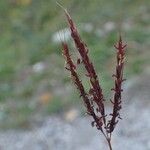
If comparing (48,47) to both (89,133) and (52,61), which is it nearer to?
(52,61)

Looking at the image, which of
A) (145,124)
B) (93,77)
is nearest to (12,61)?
(145,124)

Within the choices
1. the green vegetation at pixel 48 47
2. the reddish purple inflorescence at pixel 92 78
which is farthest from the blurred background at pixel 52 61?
the reddish purple inflorescence at pixel 92 78

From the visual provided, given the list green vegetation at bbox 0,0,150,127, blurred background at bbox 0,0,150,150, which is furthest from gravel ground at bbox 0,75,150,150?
green vegetation at bbox 0,0,150,127

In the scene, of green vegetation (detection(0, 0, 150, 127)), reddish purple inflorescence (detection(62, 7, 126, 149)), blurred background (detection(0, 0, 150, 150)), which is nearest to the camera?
reddish purple inflorescence (detection(62, 7, 126, 149))

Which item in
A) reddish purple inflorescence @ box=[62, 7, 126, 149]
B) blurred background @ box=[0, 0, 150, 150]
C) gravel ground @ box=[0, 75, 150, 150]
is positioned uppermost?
blurred background @ box=[0, 0, 150, 150]

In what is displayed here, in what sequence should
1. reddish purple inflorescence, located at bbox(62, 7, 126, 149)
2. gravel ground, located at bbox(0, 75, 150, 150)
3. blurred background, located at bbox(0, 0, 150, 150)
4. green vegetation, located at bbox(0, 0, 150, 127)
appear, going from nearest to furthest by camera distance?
1. reddish purple inflorescence, located at bbox(62, 7, 126, 149)
2. gravel ground, located at bbox(0, 75, 150, 150)
3. blurred background, located at bbox(0, 0, 150, 150)
4. green vegetation, located at bbox(0, 0, 150, 127)

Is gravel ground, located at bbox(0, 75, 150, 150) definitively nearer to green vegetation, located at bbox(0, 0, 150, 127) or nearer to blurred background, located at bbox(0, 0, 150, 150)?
blurred background, located at bbox(0, 0, 150, 150)

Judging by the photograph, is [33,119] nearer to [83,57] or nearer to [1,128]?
[1,128]
